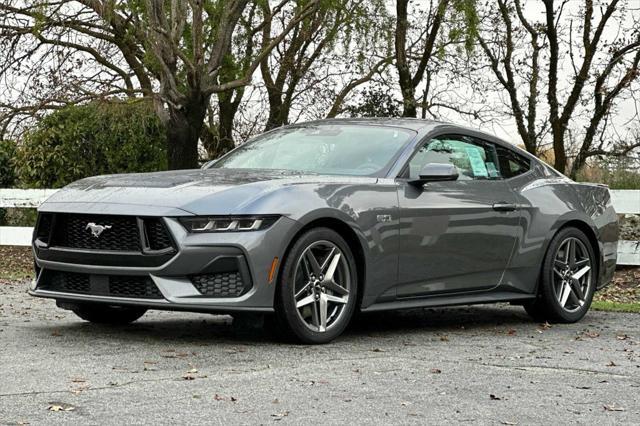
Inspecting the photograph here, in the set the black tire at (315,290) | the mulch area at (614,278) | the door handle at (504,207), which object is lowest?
the mulch area at (614,278)

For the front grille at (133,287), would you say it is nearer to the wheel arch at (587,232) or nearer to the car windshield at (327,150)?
the car windshield at (327,150)

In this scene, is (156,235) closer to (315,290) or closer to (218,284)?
(218,284)

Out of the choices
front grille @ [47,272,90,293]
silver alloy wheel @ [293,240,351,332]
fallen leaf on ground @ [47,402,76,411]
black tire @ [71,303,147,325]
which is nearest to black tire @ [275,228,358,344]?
silver alloy wheel @ [293,240,351,332]

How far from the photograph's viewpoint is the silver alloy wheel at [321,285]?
25.3ft

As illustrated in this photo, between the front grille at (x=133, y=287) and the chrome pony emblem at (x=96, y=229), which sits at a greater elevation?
the chrome pony emblem at (x=96, y=229)

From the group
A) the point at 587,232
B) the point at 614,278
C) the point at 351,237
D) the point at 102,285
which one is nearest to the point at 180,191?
the point at 102,285

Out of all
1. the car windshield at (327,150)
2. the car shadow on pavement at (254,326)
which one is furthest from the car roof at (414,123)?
the car shadow on pavement at (254,326)

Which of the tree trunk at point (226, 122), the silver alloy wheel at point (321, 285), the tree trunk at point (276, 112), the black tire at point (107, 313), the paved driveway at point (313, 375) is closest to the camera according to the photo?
the paved driveway at point (313, 375)

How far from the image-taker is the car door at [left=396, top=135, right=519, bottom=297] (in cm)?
845

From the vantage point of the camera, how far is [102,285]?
7625 millimetres

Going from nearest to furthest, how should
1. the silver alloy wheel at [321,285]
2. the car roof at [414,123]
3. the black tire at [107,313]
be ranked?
the silver alloy wheel at [321,285]
the black tire at [107,313]
the car roof at [414,123]

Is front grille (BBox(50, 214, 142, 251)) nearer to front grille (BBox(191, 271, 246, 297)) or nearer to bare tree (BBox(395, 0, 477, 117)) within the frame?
front grille (BBox(191, 271, 246, 297))

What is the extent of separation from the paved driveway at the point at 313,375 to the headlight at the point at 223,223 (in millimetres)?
739

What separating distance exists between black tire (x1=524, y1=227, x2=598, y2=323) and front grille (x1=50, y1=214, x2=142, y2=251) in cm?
363
